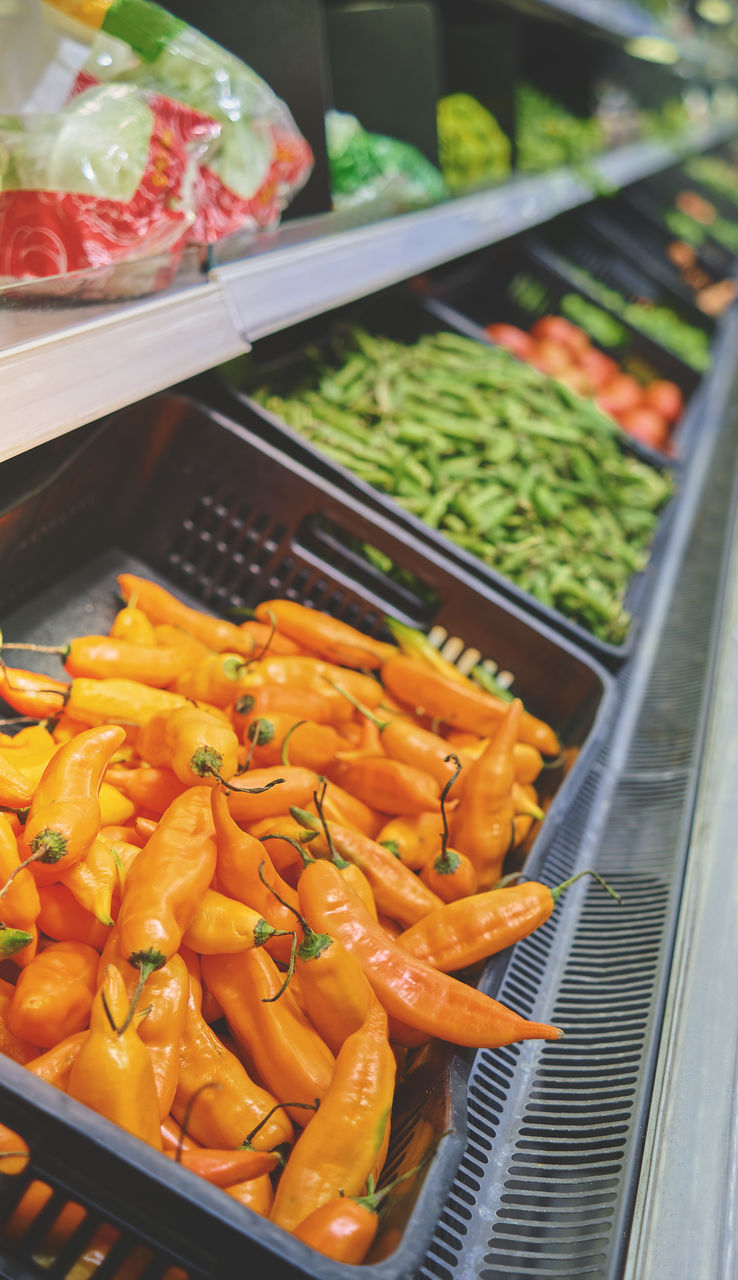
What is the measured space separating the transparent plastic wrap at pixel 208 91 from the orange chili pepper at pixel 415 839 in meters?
1.09

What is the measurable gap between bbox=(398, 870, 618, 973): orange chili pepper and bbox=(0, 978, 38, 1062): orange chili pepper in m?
0.50

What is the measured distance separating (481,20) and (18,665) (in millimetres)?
3705

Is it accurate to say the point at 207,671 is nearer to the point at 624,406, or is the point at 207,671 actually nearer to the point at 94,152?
the point at 94,152

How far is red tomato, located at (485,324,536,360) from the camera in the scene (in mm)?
3494

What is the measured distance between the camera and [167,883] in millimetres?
1036

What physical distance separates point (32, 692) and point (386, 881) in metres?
0.64

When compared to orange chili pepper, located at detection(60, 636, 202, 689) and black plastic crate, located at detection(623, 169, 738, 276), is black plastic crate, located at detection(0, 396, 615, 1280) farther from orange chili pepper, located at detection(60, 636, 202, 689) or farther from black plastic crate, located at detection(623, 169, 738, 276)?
black plastic crate, located at detection(623, 169, 738, 276)

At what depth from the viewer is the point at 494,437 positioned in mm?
2484

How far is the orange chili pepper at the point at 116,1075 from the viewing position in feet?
2.83

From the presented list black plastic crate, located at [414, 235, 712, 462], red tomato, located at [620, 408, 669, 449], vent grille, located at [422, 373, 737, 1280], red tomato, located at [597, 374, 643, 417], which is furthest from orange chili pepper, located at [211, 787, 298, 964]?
black plastic crate, located at [414, 235, 712, 462]

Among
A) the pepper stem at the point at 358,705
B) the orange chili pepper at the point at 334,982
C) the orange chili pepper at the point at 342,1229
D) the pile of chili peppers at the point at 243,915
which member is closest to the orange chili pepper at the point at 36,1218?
the pile of chili peppers at the point at 243,915

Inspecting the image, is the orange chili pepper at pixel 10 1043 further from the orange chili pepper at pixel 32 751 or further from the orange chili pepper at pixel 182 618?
the orange chili pepper at pixel 182 618

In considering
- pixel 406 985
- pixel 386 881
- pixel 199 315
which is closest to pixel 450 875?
pixel 386 881

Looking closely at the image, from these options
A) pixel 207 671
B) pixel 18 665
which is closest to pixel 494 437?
pixel 207 671
